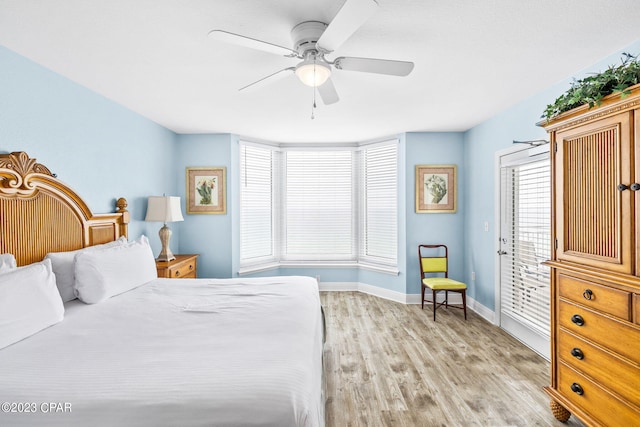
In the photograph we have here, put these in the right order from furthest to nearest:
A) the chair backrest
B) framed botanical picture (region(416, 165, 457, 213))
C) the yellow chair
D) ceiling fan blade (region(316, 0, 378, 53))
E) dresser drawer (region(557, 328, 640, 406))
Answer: framed botanical picture (region(416, 165, 457, 213))
the chair backrest
the yellow chair
dresser drawer (region(557, 328, 640, 406))
ceiling fan blade (region(316, 0, 378, 53))

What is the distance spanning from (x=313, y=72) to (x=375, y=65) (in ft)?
1.24

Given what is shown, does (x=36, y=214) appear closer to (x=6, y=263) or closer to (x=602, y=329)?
(x=6, y=263)

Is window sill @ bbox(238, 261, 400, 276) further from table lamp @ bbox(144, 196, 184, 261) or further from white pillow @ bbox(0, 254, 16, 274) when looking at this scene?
white pillow @ bbox(0, 254, 16, 274)

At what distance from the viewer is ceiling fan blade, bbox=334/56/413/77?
73.5 inches

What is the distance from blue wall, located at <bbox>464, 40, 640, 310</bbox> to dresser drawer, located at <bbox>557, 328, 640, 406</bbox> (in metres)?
1.85

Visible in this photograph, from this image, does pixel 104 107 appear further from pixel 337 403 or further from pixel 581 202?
pixel 581 202

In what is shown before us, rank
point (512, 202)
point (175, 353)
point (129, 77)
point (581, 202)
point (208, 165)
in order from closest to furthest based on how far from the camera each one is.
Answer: point (175, 353)
point (581, 202)
point (129, 77)
point (512, 202)
point (208, 165)

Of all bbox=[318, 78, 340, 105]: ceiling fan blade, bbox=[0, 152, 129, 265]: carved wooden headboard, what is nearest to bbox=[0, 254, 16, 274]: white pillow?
bbox=[0, 152, 129, 265]: carved wooden headboard

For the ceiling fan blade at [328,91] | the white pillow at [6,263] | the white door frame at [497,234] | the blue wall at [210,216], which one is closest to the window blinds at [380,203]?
the white door frame at [497,234]

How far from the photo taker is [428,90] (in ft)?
9.64

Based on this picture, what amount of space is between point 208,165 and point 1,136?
2555 mm

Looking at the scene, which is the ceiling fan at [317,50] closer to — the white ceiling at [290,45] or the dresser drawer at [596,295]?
the white ceiling at [290,45]

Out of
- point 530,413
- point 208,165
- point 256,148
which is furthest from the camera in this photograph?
point 256,148

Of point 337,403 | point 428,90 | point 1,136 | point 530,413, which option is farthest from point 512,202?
point 1,136
